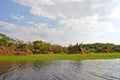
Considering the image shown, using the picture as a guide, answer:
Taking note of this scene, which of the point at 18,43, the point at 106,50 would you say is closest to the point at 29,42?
the point at 18,43

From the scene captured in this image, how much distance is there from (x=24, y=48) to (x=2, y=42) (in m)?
10.6

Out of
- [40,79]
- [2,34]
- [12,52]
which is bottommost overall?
[40,79]

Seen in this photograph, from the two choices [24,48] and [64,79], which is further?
[24,48]

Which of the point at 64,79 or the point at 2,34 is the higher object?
the point at 2,34

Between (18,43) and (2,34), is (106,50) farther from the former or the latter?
(2,34)

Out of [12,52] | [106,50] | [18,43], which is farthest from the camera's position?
[106,50]

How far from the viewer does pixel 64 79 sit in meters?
24.4

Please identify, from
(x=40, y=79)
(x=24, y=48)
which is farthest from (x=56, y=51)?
(x=40, y=79)

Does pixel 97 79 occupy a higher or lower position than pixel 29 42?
lower

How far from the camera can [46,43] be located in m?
105

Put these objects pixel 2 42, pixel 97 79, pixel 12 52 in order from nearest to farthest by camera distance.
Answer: pixel 97 79, pixel 12 52, pixel 2 42

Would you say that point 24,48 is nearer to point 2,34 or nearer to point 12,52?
point 12,52

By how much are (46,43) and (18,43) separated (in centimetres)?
1415

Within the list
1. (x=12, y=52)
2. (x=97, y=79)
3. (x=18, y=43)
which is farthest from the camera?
(x=18, y=43)
